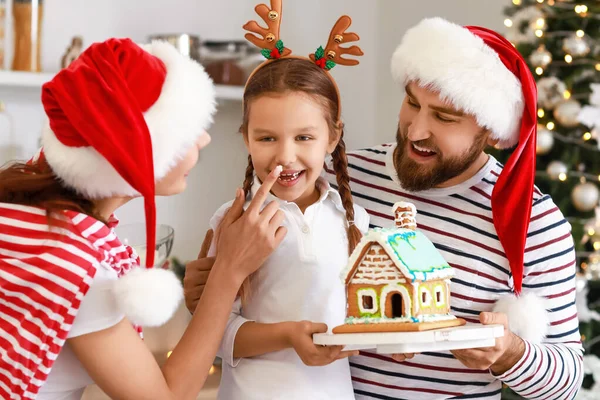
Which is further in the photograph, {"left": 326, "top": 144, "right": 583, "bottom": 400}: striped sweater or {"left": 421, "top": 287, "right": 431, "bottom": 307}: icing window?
{"left": 326, "top": 144, "right": 583, "bottom": 400}: striped sweater

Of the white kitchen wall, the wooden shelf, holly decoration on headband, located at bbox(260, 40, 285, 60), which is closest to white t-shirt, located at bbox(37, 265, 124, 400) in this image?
holly decoration on headband, located at bbox(260, 40, 285, 60)

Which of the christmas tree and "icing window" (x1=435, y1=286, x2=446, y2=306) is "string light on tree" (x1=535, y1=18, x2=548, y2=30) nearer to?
the christmas tree

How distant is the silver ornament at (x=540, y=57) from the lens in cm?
277

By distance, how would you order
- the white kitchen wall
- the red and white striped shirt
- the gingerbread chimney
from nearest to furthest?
the red and white striped shirt < the gingerbread chimney < the white kitchen wall

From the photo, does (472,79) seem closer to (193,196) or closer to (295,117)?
(295,117)

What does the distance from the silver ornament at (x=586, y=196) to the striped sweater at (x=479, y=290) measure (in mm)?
965

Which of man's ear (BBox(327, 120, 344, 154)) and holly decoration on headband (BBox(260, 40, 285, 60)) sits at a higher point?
holly decoration on headband (BBox(260, 40, 285, 60))

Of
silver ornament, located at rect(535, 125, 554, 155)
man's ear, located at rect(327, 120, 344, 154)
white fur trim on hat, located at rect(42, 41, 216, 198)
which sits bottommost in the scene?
silver ornament, located at rect(535, 125, 554, 155)

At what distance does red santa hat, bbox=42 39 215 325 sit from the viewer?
128 cm

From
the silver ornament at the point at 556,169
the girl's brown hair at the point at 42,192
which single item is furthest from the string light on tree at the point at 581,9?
the girl's brown hair at the point at 42,192

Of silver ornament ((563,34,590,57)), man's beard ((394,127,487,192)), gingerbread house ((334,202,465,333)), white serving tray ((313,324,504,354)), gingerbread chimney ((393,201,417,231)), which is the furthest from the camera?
silver ornament ((563,34,590,57))

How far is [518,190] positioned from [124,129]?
3.07 ft

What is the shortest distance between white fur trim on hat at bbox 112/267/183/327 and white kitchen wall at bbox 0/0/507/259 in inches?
84.3

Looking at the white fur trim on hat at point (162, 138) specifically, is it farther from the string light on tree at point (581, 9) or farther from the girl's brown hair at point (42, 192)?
the string light on tree at point (581, 9)
